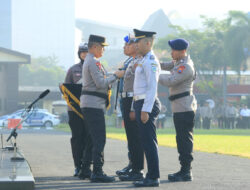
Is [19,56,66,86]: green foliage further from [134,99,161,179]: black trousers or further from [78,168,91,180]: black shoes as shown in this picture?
[134,99,161,179]: black trousers

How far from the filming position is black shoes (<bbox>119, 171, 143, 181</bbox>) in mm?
8656

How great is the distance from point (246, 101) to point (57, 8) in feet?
385

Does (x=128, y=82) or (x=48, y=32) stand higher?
(x=48, y=32)

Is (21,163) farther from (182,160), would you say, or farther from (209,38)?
(209,38)

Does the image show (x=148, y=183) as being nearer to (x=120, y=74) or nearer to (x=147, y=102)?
(x=147, y=102)

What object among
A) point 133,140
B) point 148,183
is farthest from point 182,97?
point 148,183

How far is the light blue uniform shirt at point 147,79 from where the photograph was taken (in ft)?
26.3

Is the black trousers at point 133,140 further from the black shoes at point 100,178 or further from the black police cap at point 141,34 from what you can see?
the black police cap at point 141,34

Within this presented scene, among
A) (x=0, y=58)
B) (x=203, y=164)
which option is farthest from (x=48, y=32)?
(x=203, y=164)

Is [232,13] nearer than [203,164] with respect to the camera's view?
No

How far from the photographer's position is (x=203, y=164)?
11.3 m

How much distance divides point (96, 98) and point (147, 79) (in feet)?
3.20

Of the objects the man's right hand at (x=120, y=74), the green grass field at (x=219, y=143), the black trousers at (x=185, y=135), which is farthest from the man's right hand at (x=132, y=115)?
the green grass field at (x=219, y=143)

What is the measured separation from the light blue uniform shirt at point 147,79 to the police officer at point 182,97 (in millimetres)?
624
